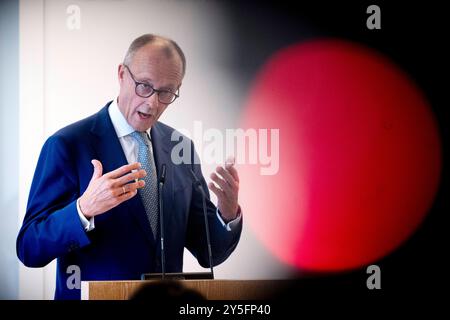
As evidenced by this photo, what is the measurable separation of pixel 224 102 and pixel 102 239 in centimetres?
112

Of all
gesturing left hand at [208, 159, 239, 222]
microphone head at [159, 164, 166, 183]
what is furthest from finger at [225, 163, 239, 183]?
microphone head at [159, 164, 166, 183]

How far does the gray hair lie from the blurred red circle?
51 cm

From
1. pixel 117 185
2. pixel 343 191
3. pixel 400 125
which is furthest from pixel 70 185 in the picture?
pixel 400 125

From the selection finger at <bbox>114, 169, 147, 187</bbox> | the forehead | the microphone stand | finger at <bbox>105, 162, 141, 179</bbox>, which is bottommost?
the microphone stand

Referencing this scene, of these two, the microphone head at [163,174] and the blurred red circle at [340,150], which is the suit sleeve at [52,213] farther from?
the blurred red circle at [340,150]

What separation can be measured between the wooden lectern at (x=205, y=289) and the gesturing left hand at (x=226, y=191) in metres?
0.63

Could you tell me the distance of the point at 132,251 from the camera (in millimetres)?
4227

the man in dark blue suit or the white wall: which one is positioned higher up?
the white wall

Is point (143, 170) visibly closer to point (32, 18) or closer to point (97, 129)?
point (97, 129)

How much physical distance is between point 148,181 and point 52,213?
1.91 ft

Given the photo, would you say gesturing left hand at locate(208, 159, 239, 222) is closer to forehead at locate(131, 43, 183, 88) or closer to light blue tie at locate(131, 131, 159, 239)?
light blue tie at locate(131, 131, 159, 239)

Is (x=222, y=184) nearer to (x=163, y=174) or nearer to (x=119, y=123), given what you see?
(x=163, y=174)

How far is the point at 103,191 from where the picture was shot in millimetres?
4039

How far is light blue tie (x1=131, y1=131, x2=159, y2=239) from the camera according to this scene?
430 cm
